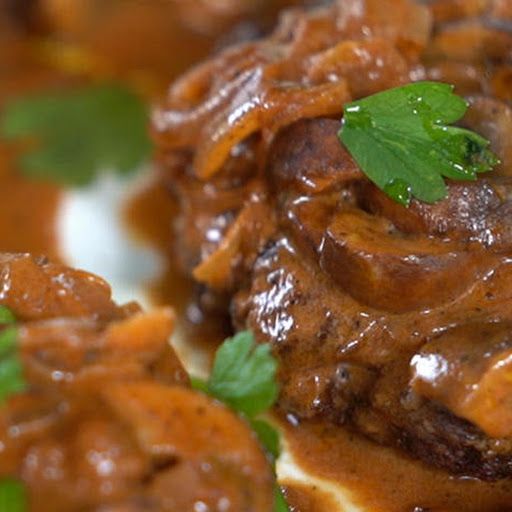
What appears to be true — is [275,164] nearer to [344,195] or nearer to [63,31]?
[344,195]

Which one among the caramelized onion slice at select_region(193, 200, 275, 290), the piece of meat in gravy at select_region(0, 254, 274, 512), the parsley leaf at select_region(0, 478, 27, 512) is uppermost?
the piece of meat in gravy at select_region(0, 254, 274, 512)

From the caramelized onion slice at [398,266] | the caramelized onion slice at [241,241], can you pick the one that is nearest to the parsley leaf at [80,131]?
the caramelized onion slice at [241,241]

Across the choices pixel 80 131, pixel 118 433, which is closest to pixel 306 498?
pixel 118 433

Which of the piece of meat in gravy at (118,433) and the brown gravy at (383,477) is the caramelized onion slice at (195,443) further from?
the brown gravy at (383,477)

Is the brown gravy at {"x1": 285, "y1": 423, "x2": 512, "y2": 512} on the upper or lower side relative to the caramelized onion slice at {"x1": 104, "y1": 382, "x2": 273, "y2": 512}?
lower

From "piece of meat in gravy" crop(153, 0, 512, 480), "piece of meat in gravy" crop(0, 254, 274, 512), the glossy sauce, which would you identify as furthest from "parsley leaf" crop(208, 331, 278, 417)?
the glossy sauce

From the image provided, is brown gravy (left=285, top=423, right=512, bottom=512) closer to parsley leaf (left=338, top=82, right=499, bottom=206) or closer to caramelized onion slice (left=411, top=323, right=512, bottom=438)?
caramelized onion slice (left=411, top=323, right=512, bottom=438)
